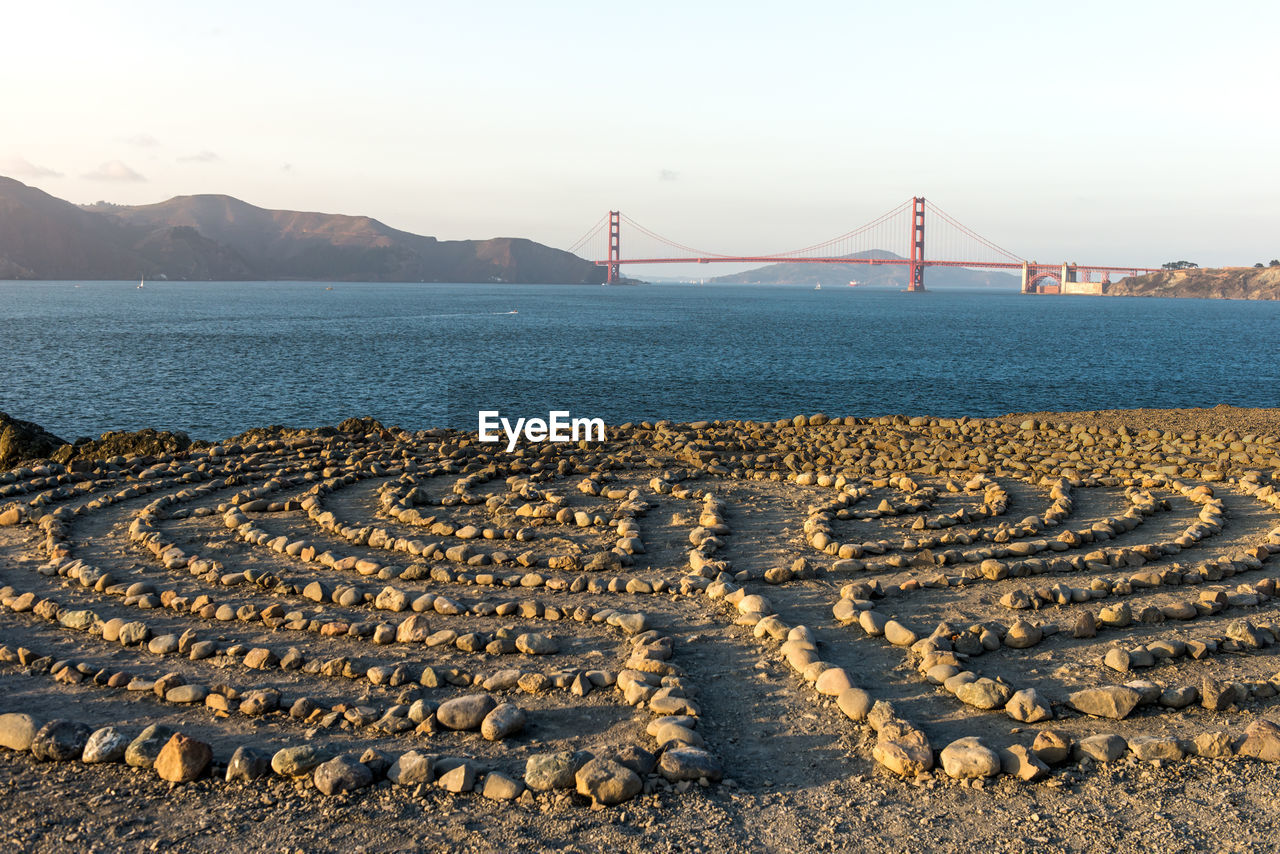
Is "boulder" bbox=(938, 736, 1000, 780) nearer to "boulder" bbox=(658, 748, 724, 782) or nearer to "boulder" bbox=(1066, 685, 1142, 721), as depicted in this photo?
"boulder" bbox=(1066, 685, 1142, 721)

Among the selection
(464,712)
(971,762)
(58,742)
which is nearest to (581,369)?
(464,712)

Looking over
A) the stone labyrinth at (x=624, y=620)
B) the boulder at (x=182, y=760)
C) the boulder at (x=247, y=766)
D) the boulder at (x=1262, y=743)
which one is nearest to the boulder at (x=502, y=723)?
the stone labyrinth at (x=624, y=620)

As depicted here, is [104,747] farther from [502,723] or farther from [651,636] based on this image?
[651,636]

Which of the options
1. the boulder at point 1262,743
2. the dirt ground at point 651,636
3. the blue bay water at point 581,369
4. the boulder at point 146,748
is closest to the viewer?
the dirt ground at point 651,636

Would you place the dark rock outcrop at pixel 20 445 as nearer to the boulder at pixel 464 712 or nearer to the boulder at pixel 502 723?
the boulder at pixel 464 712

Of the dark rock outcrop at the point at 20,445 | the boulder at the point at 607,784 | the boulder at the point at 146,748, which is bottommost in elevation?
the boulder at the point at 607,784

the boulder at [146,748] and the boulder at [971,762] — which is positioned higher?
the boulder at [146,748]
